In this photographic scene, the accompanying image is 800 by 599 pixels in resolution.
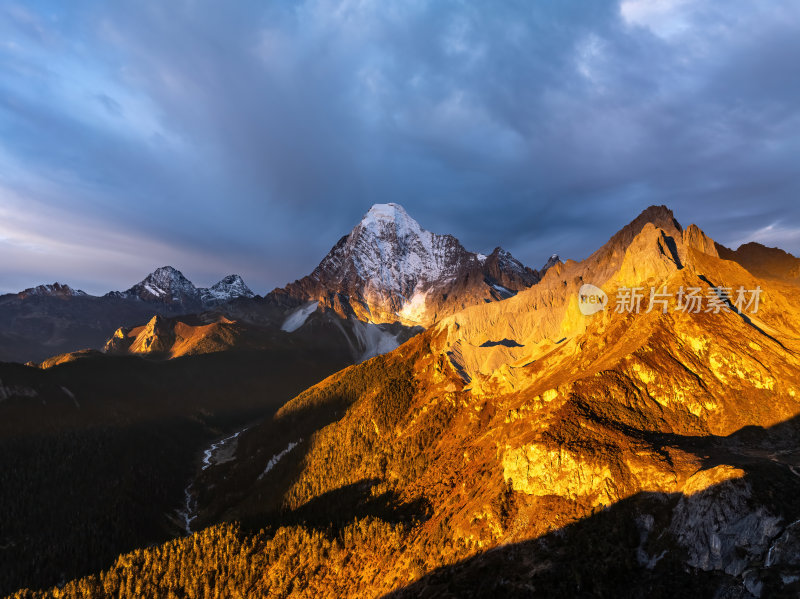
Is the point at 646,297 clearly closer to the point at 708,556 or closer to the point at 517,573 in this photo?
the point at 708,556

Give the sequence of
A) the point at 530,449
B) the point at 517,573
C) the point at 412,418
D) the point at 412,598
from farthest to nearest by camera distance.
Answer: the point at 412,418
the point at 530,449
the point at 412,598
the point at 517,573

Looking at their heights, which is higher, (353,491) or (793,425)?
(793,425)

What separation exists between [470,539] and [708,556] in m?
41.0

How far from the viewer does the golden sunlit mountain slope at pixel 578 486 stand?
59.8 m

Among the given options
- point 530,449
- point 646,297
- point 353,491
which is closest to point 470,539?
point 530,449

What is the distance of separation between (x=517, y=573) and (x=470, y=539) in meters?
13.3

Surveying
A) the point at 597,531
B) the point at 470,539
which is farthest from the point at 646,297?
the point at 470,539

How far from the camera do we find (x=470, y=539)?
79.9m

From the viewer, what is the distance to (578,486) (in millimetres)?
76688

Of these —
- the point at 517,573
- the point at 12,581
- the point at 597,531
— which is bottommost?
the point at 12,581

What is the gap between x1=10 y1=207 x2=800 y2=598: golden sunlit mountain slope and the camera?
59844 mm

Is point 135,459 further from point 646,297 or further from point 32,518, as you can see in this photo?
point 646,297

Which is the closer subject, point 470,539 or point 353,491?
point 470,539

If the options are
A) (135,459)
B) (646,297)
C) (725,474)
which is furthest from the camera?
(135,459)
